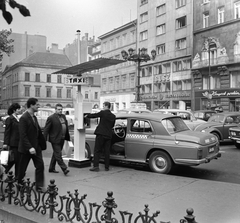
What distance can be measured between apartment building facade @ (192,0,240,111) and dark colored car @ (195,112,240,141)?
1882 centimetres

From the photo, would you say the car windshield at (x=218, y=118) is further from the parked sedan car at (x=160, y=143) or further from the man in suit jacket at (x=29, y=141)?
the man in suit jacket at (x=29, y=141)

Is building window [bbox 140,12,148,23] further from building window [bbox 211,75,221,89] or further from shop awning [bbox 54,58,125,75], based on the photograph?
shop awning [bbox 54,58,125,75]

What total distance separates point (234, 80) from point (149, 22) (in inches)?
699

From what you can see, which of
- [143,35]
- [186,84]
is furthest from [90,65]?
[143,35]

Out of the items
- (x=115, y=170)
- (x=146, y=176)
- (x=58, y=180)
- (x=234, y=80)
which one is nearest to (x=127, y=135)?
(x=115, y=170)

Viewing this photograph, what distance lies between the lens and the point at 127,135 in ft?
28.4

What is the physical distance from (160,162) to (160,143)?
0.51 metres

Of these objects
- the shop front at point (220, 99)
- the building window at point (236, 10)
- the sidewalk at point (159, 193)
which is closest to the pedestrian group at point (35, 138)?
the sidewalk at point (159, 193)

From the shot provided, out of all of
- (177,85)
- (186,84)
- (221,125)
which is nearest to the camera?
(221,125)

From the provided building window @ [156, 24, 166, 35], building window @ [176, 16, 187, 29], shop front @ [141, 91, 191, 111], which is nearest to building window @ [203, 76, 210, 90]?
shop front @ [141, 91, 191, 111]

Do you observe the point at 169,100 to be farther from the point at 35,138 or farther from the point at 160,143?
the point at 35,138

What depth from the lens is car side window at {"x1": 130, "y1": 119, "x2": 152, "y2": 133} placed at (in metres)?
8.48

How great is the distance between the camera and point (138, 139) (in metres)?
8.41

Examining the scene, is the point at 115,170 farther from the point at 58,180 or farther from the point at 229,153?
the point at 229,153
